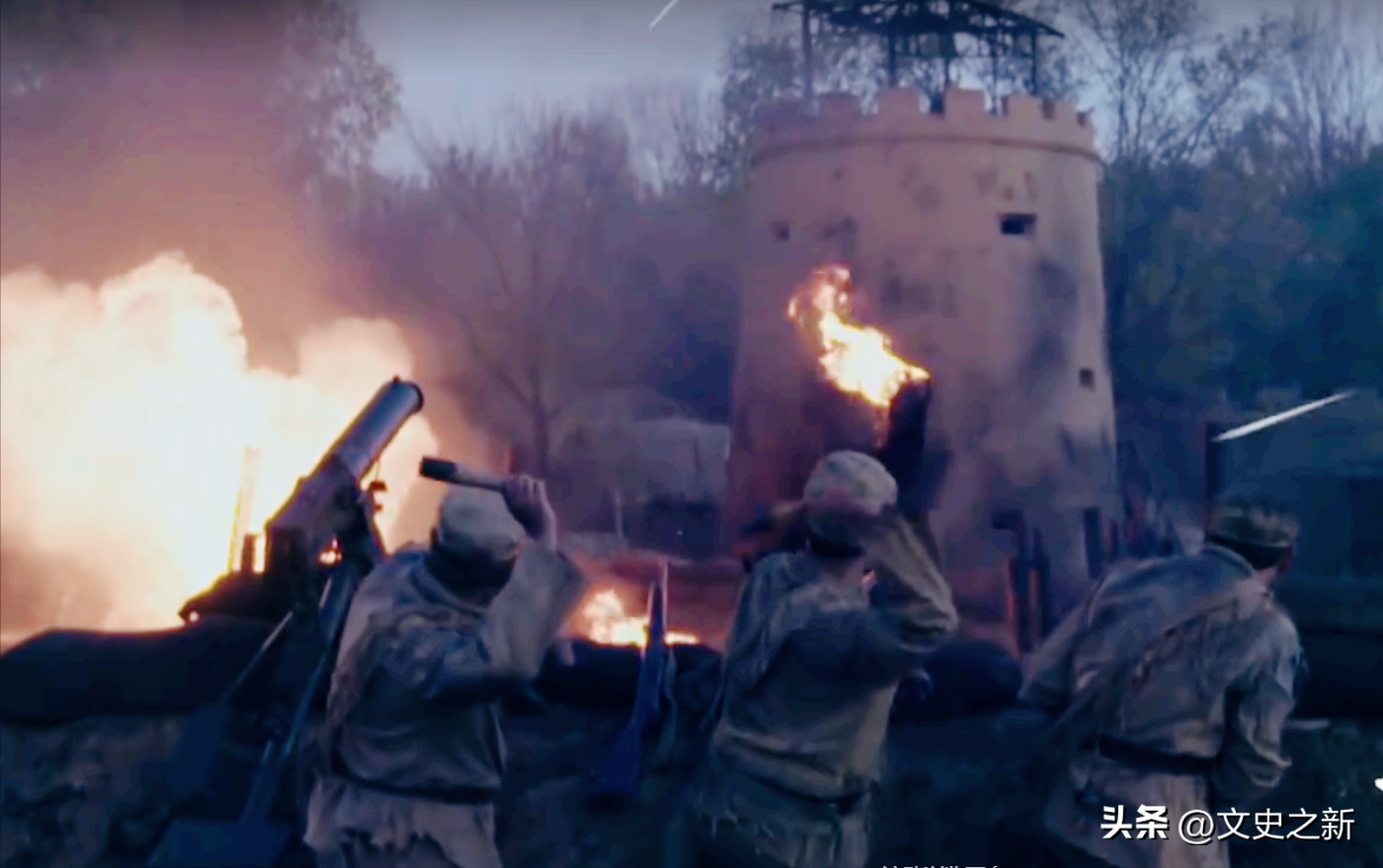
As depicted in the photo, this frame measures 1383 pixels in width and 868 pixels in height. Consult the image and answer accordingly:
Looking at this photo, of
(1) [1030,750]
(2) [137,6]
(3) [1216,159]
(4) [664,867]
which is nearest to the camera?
(4) [664,867]

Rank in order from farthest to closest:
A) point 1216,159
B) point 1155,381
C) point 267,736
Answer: point 1216,159
point 1155,381
point 267,736

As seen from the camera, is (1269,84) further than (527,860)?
Yes

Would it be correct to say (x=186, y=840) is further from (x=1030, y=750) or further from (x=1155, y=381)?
(x=1155, y=381)

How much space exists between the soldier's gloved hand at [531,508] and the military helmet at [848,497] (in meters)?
0.62

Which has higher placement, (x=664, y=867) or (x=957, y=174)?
(x=957, y=174)

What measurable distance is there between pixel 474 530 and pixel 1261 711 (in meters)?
1.95

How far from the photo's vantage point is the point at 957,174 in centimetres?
1853

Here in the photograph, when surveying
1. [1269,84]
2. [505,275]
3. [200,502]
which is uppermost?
[1269,84]

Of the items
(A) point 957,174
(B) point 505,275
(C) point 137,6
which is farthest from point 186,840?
(B) point 505,275

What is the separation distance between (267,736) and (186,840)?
0.40 metres

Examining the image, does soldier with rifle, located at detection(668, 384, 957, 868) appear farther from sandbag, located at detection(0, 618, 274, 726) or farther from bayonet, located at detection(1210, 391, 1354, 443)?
bayonet, located at detection(1210, 391, 1354, 443)

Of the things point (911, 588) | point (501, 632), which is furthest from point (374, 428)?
point (911, 588)

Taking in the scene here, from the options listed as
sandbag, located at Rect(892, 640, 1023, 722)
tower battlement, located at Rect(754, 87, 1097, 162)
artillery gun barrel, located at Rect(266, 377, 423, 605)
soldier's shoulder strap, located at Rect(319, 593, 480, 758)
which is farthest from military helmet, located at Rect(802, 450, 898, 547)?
tower battlement, located at Rect(754, 87, 1097, 162)

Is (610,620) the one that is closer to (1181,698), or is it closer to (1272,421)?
(1272,421)
